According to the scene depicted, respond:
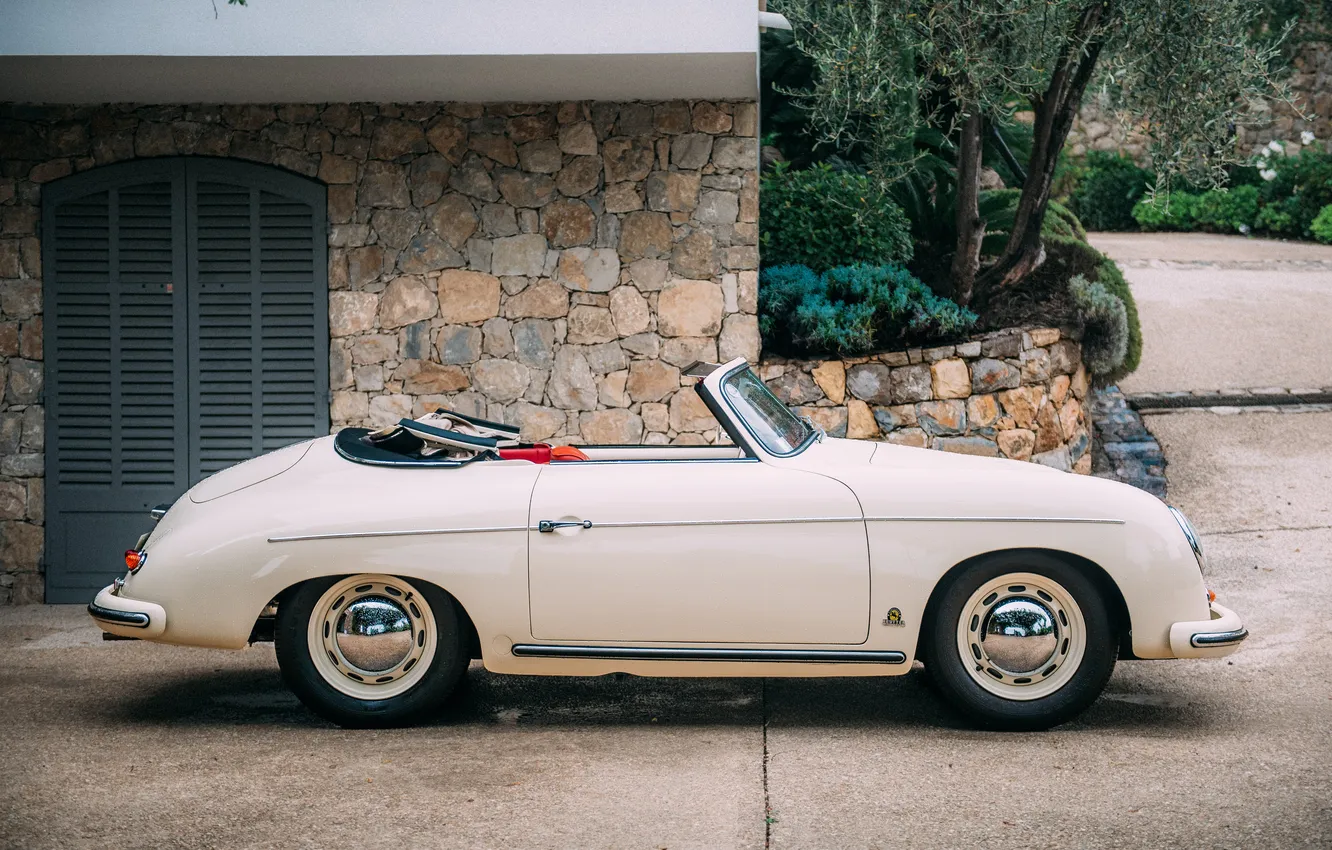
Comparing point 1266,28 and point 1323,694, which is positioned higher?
point 1266,28

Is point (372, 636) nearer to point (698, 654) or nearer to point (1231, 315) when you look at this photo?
point (698, 654)

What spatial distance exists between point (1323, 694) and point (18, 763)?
5092 millimetres

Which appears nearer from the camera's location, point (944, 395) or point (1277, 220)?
point (944, 395)

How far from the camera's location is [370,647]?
5.05 metres

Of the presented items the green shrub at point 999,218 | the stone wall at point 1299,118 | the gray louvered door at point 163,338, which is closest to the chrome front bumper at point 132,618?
the gray louvered door at point 163,338

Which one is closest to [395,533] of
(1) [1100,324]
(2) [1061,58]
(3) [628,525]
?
(3) [628,525]

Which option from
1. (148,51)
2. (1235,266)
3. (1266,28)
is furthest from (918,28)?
(1266,28)

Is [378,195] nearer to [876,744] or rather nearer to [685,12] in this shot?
[685,12]

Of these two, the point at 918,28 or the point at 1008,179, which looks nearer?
the point at 918,28

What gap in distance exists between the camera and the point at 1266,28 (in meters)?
19.4

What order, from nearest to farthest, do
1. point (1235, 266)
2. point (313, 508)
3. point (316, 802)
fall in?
1. point (316, 802)
2. point (313, 508)
3. point (1235, 266)

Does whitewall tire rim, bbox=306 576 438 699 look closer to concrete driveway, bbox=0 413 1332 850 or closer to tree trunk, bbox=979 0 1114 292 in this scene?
concrete driveway, bbox=0 413 1332 850

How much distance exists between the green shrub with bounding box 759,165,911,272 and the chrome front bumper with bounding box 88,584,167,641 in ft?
18.1

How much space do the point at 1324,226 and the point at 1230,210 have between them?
1638 mm
